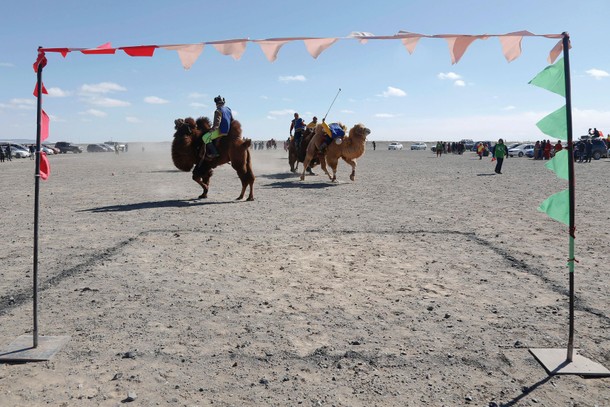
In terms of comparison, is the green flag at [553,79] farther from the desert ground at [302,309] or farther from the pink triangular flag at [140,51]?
the pink triangular flag at [140,51]

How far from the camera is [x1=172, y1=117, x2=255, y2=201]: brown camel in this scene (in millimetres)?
11039

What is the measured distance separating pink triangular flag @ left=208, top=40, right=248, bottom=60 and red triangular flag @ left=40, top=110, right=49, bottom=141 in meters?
1.47

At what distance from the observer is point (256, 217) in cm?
917

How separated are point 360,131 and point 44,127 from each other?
11944 mm

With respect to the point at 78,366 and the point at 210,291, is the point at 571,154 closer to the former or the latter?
the point at 210,291

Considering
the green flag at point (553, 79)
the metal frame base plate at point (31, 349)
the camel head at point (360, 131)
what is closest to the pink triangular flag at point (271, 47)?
the green flag at point (553, 79)

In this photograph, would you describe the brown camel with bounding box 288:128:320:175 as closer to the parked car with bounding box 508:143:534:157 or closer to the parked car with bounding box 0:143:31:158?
the parked car with bounding box 508:143:534:157

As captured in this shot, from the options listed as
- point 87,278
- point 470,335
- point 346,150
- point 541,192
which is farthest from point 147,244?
point 541,192

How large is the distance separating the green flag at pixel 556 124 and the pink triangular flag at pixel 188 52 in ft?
9.29

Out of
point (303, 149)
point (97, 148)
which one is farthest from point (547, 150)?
point (97, 148)

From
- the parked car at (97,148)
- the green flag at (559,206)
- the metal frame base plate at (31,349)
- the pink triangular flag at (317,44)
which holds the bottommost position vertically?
the metal frame base plate at (31,349)

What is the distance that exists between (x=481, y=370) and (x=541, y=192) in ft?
40.0

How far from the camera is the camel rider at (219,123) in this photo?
1073 centimetres

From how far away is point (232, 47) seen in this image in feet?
12.9
